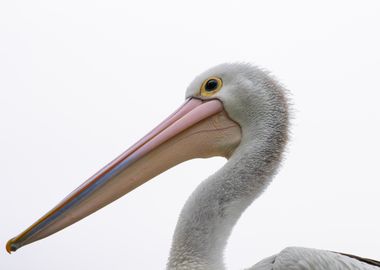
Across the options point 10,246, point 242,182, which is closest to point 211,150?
point 242,182

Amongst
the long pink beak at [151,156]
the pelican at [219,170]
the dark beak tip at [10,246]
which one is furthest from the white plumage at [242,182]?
the dark beak tip at [10,246]

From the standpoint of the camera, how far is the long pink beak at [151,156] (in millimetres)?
2854

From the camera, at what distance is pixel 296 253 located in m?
2.60

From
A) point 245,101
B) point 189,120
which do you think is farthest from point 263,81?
point 189,120

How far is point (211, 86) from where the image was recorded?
11.0 ft

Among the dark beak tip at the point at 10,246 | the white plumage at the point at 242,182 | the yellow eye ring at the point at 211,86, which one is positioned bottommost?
the dark beak tip at the point at 10,246

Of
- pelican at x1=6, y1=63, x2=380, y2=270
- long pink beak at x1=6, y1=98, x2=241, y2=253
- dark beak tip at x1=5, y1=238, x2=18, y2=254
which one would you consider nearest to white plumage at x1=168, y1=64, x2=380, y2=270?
pelican at x1=6, y1=63, x2=380, y2=270

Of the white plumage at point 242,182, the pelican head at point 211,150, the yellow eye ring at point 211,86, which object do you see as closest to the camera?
the white plumage at point 242,182

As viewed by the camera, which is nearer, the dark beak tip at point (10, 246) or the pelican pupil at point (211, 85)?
the dark beak tip at point (10, 246)

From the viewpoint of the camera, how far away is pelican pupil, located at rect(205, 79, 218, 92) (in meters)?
3.33

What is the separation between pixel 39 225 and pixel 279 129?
147 cm

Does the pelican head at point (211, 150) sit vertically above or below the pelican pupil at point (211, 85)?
below

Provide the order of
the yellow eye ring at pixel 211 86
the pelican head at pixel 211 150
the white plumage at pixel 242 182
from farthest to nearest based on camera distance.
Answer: the yellow eye ring at pixel 211 86 < the pelican head at pixel 211 150 < the white plumage at pixel 242 182

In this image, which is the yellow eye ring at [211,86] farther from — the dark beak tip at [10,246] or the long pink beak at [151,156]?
the dark beak tip at [10,246]
